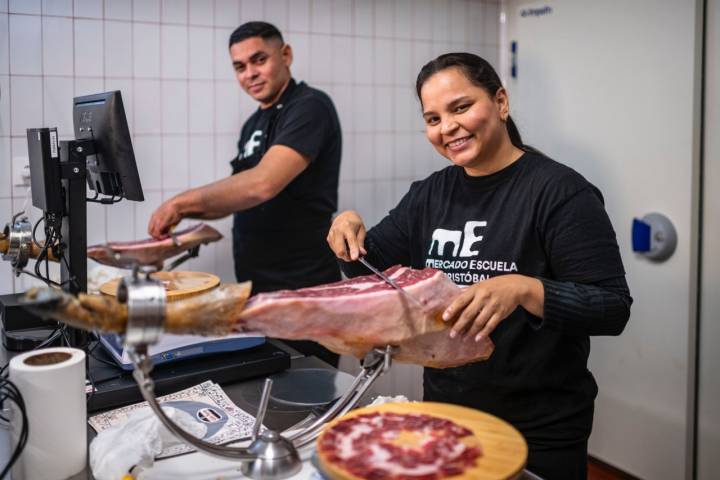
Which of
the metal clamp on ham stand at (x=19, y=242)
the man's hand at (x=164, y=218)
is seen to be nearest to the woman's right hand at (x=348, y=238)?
the man's hand at (x=164, y=218)

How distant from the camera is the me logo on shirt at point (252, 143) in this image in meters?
2.73

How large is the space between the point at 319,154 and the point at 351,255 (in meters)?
1.06

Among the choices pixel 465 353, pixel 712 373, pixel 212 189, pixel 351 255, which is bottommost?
pixel 712 373

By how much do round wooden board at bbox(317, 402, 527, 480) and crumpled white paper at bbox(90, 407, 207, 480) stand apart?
350 millimetres

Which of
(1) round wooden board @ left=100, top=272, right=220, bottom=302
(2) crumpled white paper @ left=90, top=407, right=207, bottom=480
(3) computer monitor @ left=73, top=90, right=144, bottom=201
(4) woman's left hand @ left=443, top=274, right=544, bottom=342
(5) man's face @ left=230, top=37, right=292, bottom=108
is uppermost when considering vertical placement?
(5) man's face @ left=230, top=37, right=292, bottom=108

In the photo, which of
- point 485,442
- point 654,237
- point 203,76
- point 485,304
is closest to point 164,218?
point 203,76

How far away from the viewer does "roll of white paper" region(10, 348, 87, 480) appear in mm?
1147

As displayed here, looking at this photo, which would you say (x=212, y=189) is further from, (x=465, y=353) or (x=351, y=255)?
(x=465, y=353)

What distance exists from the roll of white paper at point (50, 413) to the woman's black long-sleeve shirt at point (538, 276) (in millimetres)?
829

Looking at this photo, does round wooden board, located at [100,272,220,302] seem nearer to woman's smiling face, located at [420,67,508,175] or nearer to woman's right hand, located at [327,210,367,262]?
woman's right hand, located at [327,210,367,262]

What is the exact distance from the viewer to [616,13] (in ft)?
8.86

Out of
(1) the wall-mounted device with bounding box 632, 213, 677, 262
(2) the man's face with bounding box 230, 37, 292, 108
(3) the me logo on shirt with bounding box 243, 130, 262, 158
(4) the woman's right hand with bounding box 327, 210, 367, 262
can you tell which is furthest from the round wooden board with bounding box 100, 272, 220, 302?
(1) the wall-mounted device with bounding box 632, 213, 677, 262

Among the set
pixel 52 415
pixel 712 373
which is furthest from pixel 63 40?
pixel 712 373

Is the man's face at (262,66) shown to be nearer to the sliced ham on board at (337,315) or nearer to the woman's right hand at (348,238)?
the woman's right hand at (348,238)
